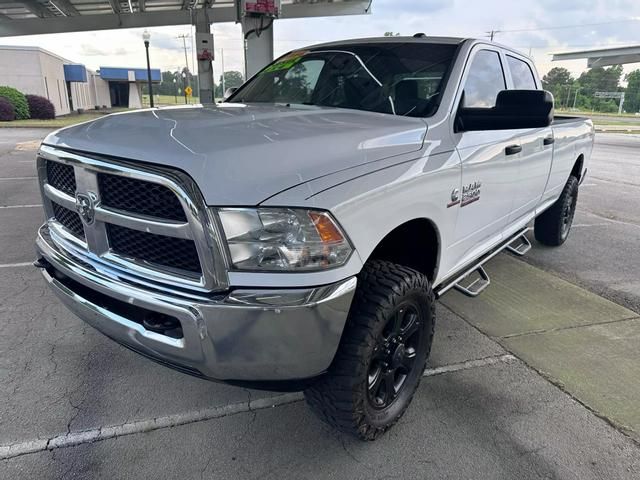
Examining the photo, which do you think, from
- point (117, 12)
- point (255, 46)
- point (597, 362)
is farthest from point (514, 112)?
point (117, 12)

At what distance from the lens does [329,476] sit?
2.21m

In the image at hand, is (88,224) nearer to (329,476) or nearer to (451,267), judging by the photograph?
→ (329,476)

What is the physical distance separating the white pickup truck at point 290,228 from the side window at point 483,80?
0.07 meters

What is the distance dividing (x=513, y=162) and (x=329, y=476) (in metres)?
2.48

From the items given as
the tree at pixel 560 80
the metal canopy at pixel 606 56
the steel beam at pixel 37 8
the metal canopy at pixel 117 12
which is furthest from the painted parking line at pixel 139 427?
the tree at pixel 560 80

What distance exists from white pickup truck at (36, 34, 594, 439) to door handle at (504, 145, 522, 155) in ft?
0.67

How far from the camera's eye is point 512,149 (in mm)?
3430

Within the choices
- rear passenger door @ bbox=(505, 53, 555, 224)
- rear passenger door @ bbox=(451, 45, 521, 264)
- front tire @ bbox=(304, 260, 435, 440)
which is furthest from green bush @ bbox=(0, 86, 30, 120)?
front tire @ bbox=(304, 260, 435, 440)

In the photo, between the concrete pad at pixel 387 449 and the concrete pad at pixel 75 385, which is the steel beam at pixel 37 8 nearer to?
the concrete pad at pixel 75 385

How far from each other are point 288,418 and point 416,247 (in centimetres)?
115

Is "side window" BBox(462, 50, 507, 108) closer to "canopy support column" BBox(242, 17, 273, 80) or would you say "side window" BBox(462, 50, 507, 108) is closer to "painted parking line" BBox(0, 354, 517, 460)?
"painted parking line" BBox(0, 354, 517, 460)

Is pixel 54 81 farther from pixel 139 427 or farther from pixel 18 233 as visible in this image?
pixel 139 427

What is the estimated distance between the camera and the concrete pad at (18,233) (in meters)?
5.02

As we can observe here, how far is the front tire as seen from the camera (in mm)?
2080
